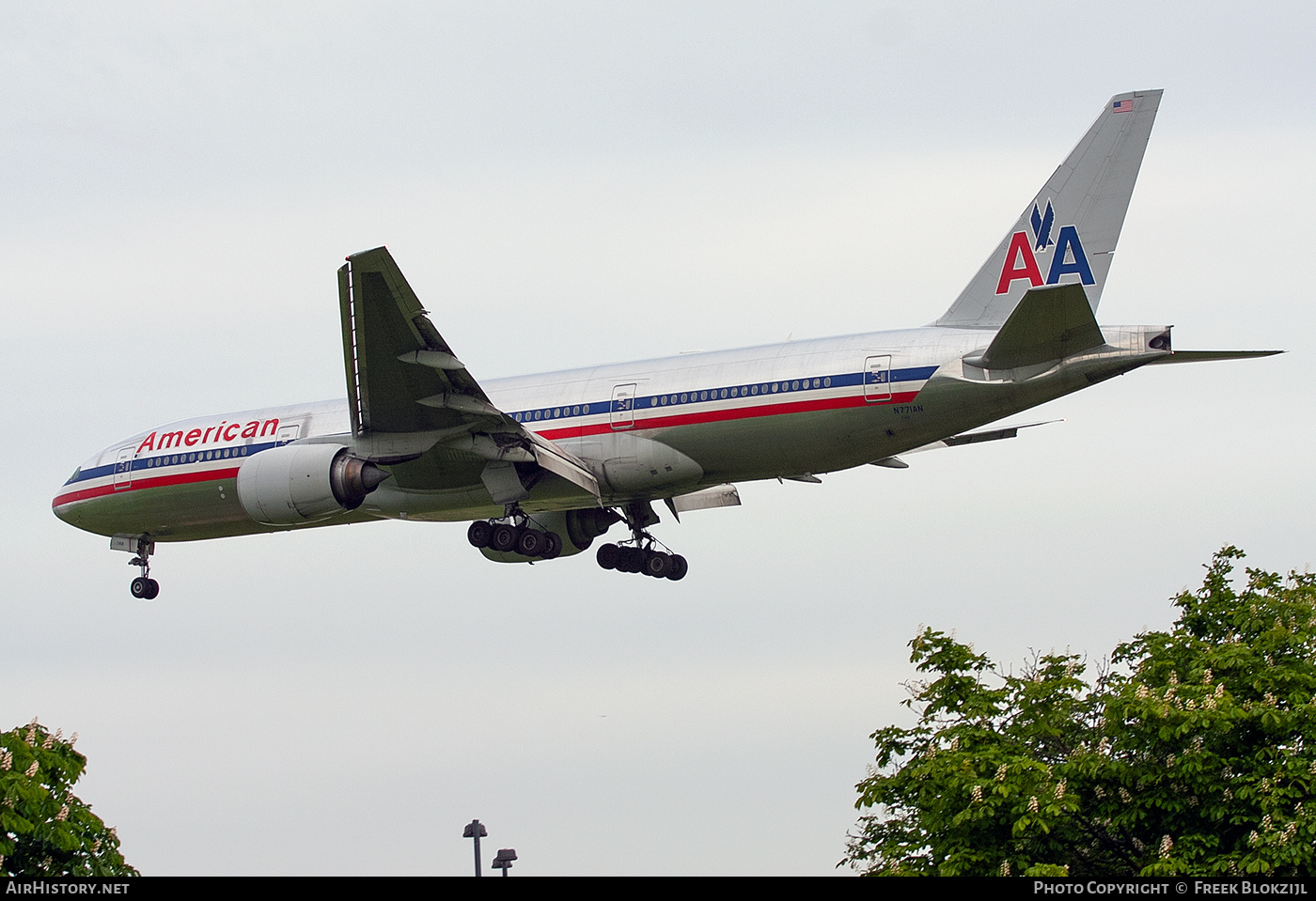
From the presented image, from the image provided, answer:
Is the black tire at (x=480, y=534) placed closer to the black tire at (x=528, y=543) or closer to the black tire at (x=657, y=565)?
the black tire at (x=528, y=543)

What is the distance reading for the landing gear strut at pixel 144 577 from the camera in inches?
1524

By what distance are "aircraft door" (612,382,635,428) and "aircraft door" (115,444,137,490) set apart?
39.5 feet

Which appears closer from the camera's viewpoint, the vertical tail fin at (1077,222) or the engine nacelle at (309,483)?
the vertical tail fin at (1077,222)

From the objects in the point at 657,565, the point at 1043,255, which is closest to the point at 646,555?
the point at 657,565

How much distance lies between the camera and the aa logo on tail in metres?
30.6

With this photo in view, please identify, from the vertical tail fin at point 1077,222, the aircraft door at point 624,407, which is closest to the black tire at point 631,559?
the aircraft door at point 624,407

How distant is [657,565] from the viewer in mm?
38156

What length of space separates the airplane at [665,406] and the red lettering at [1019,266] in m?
0.03

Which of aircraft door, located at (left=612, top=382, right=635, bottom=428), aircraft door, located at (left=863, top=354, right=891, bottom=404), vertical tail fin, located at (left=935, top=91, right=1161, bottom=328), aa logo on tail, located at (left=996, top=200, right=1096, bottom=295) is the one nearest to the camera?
aircraft door, located at (left=863, top=354, right=891, bottom=404)

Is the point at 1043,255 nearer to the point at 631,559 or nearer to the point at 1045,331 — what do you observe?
the point at 1045,331

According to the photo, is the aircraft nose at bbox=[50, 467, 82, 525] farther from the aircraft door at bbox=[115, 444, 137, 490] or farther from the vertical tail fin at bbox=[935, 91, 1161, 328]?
the vertical tail fin at bbox=[935, 91, 1161, 328]

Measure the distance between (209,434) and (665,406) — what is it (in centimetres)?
1124

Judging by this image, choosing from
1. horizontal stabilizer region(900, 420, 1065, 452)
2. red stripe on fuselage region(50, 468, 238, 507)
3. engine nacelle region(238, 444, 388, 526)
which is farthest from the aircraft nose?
horizontal stabilizer region(900, 420, 1065, 452)
